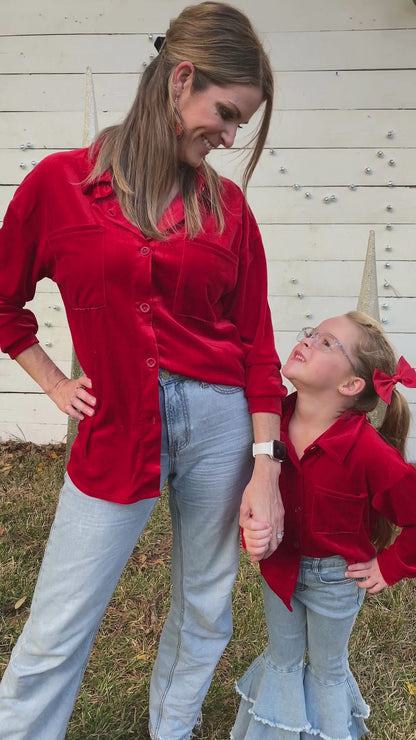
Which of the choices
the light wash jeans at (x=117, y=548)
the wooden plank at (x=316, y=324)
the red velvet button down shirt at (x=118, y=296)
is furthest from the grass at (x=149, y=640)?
the wooden plank at (x=316, y=324)

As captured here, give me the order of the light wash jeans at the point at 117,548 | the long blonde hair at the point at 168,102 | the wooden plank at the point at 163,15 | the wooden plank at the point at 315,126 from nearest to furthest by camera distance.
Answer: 1. the long blonde hair at the point at 168,102
2. the light wash jeans at the point at 117,548
3. the wooden plank at the point at 163,15
4. the wooden plank at the point at 315,126

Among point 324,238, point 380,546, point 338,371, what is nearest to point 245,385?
point 338,371

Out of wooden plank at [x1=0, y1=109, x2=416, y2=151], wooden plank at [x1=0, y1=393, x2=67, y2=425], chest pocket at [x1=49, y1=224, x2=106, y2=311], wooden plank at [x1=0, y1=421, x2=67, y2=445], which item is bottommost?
wooden plank at [x1=0, y1=421, x2=67, y2=445]

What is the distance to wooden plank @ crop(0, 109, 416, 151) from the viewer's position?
3.51 metres

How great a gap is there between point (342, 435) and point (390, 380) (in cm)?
18

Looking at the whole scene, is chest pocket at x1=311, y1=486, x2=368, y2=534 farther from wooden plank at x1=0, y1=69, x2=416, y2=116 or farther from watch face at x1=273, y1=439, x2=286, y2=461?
wooden plank at x1=0, y1=69, x2=416, y2=116

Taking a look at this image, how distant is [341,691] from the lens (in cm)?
173

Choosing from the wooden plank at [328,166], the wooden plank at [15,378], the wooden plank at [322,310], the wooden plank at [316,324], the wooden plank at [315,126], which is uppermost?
the wooden plank at [315,126]

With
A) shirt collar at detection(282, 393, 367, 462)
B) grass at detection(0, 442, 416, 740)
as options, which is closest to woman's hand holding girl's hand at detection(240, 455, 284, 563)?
shirt collar at detection(282, 393, 367, 462)

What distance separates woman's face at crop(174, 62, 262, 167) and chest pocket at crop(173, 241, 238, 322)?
234 millimetres

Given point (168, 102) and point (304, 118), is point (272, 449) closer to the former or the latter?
point (168, 102)

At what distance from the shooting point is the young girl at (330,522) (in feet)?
5.00

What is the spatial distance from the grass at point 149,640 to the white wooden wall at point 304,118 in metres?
1.61

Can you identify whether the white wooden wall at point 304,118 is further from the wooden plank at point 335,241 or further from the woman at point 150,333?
the woman at point 150,333
